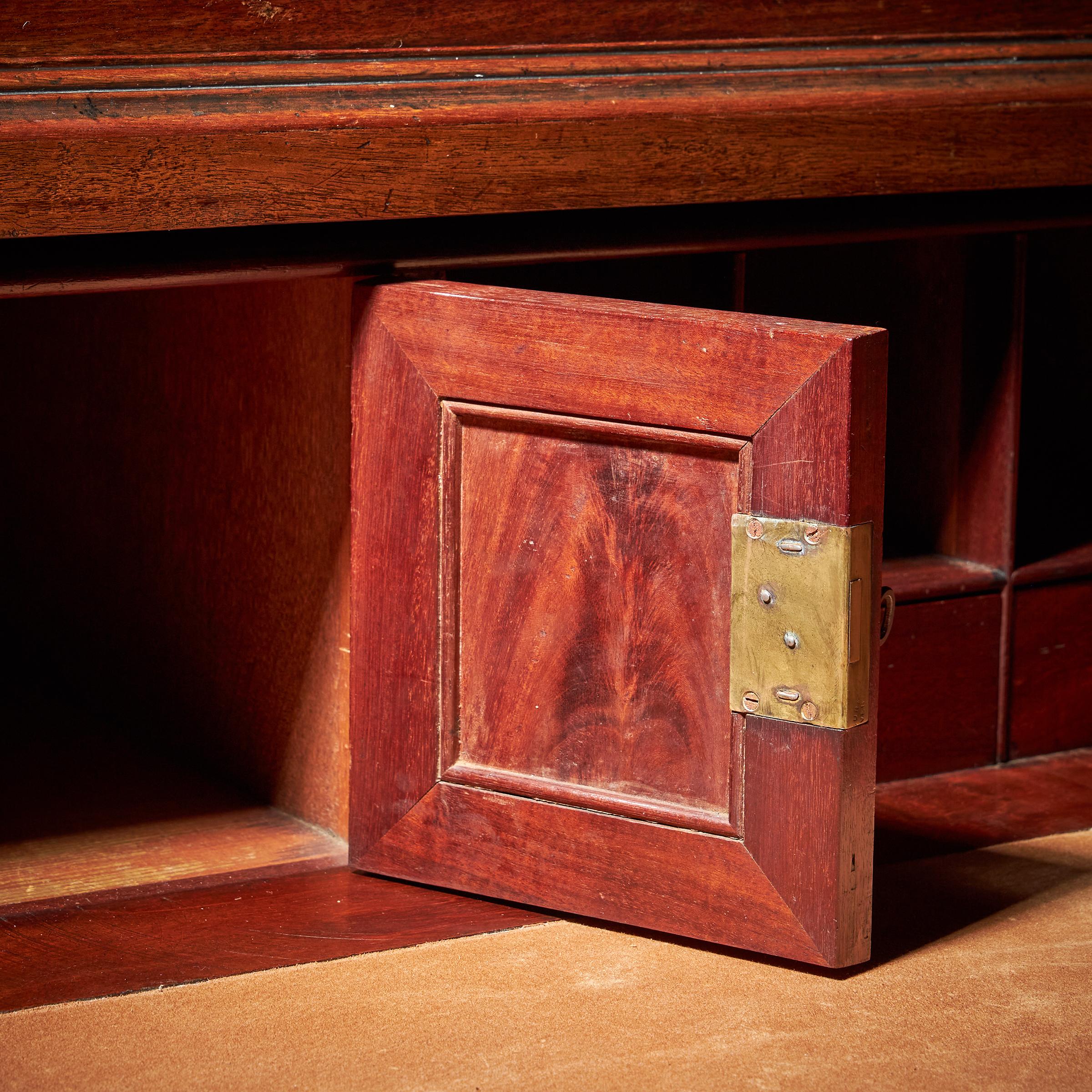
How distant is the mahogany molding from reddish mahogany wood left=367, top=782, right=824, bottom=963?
585 mm

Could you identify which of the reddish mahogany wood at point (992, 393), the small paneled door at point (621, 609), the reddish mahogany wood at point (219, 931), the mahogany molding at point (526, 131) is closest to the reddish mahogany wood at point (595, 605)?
the small paneled door at point (621, 609)

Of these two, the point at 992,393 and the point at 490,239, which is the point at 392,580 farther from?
the point at 992,393

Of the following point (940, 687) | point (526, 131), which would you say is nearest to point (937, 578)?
point (940, 687)

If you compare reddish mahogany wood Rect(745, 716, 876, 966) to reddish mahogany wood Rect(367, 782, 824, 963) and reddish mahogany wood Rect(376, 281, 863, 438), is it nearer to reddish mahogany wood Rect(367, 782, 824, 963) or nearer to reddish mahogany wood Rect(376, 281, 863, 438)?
reddish mahogany wood Rect(367, 782, 824, 963)

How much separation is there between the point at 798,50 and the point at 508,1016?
1.01 metres

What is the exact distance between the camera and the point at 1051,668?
7.03ft

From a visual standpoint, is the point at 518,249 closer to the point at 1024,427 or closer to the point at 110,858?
the point at 110,858

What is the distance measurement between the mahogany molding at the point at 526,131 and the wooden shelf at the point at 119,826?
67cm

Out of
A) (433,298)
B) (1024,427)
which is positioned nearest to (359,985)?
(433,298)

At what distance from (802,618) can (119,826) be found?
90 centimetres

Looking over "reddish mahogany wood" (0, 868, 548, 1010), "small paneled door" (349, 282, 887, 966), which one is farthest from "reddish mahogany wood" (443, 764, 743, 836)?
"reddish mahogany wood" (0, 868, 548, 1010)

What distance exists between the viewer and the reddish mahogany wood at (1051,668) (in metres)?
2.12

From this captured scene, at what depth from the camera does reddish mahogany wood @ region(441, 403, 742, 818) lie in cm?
151

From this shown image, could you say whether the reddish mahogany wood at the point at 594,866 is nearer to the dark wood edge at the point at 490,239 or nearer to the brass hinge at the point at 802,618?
the brass hinge at the point at 802,618
